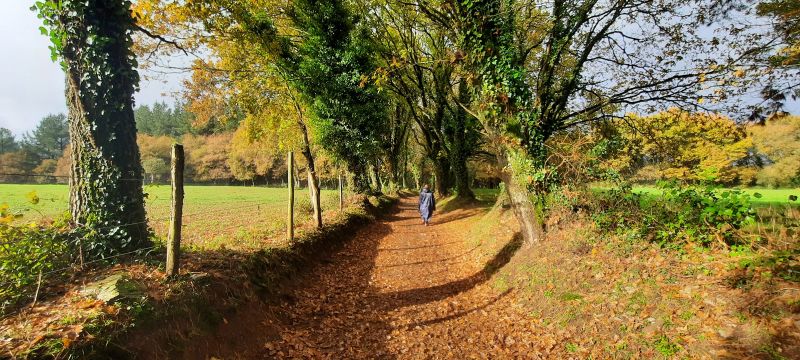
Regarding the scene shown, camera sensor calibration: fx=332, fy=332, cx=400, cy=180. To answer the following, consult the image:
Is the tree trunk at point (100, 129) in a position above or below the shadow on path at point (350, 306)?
above

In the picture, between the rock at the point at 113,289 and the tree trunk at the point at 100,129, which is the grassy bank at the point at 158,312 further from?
the tree trunk at the point at 100,129

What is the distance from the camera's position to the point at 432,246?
1157cm

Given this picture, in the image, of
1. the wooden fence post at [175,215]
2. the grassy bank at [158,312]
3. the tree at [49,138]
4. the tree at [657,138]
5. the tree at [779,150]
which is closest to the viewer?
the grassy bank at [158,312]

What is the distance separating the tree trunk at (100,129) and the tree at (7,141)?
85041 millimetres

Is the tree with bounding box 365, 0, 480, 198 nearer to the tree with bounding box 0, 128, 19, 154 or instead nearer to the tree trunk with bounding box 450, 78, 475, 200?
the tree trunk with bounding box 450, 78, 475, 200

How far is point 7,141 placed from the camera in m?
64.4

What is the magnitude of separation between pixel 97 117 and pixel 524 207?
323 inches

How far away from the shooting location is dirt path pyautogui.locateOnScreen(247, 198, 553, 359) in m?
4.98

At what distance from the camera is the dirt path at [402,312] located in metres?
4.98

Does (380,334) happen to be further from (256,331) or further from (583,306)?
(583,306)

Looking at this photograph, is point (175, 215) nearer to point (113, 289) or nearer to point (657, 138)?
point (113, 289)

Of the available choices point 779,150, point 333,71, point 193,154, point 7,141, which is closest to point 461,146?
point 333,71

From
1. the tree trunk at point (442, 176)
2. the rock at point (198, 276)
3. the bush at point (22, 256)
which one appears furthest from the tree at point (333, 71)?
the bush at point (22, 256)

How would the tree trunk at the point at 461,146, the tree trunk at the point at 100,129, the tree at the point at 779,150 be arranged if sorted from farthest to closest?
the tree at the point at 779,150 < the tree trunk at the point at 461,146 < the tree trunk at the point at 100,129
